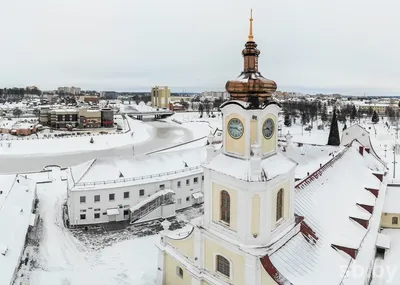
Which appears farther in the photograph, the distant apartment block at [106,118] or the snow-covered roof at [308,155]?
the distant apartment block at [106,118]

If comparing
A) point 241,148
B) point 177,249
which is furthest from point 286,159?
point 177,249

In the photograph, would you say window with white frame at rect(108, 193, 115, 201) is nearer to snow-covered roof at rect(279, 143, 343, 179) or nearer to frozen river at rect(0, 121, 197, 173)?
snow-covered roof at rect(279, 143, 343, 179)

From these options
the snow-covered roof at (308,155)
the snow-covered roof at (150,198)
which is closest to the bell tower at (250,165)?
the snow-covered roof at (150,198)

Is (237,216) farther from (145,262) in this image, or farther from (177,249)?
(145,262)

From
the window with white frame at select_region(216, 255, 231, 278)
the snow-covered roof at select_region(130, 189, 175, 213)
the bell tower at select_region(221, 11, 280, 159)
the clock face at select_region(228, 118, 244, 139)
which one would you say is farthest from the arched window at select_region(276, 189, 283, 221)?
the snow-covered roof at select_region(130, 189, 175, 213)

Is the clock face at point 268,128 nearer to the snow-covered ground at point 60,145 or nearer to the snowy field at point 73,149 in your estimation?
the snowy field at point 73,149

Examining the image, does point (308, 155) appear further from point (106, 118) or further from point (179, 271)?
point (106, 118)

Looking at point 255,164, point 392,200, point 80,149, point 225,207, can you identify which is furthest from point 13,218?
point 80,149
